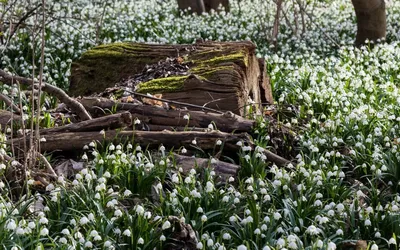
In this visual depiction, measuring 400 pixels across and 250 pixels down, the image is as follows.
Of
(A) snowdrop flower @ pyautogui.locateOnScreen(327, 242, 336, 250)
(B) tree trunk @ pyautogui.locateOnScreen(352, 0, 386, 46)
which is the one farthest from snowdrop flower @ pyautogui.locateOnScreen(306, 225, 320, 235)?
(B) tree trunk @ pyautogui.locateOnScreen(352, 0, 386, 46)

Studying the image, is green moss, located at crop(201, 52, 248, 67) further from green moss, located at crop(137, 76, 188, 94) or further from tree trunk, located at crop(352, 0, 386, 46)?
tree trunk, located at crop(352, 0, 386, 46)

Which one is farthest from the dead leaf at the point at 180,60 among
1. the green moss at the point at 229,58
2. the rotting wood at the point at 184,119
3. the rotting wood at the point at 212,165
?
the rotting wood at the point at 212,165

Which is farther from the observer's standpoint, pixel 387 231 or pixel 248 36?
pixel 248 36

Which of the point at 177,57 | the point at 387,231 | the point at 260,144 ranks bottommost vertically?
the point at 387,231

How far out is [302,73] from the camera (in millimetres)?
8617

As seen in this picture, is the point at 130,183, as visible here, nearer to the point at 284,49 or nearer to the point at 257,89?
the point at 257,89

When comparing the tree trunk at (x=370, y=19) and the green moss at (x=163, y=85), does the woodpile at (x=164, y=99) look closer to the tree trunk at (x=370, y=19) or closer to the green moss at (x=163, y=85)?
the green moss at (x=163, y=85)

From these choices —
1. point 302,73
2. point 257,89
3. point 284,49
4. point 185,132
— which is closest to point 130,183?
point 185,132

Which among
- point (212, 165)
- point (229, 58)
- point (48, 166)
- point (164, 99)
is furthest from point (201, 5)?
point (48, 166)

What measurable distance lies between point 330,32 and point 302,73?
3826mm

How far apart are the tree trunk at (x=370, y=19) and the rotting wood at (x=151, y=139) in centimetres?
538

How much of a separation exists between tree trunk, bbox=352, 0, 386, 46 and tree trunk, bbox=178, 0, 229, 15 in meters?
4.07

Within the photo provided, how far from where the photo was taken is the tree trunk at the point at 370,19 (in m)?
10.6

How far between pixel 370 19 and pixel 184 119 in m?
5.37
